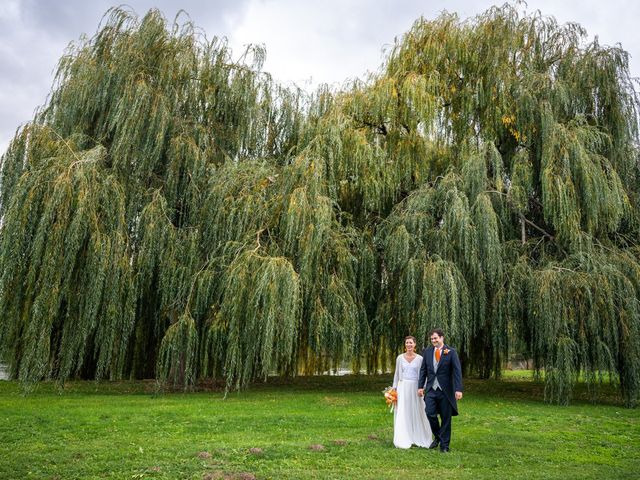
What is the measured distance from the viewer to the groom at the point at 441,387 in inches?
257

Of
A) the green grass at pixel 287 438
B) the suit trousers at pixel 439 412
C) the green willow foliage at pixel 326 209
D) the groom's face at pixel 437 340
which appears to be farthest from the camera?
the green willow foliage at pixel 326 209

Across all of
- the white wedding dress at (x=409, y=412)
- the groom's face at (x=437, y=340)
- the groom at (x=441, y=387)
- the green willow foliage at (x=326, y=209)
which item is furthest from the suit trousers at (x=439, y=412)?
the green willow foliage at (x=326, y=209)

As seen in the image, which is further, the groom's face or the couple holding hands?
the groom's face

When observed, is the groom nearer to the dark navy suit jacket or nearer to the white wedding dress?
the dark navy suit jacket

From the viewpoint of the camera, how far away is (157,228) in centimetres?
1123

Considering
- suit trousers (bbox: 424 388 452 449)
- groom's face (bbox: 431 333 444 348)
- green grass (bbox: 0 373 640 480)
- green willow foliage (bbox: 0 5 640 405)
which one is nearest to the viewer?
green grass (bbox: 0 373 640 480)

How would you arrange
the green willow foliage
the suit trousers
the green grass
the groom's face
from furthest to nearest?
the green willow foliage
the groom's face
the suit trousers
the green grass

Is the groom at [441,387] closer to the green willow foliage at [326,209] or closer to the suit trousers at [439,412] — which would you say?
the suit trousers at [439,412]

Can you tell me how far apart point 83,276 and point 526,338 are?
26.9 feet

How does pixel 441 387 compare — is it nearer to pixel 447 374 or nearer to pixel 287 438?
pixel 447 374

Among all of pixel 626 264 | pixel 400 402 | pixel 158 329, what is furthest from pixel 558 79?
pixel 158 329

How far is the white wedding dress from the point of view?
22.1 feet

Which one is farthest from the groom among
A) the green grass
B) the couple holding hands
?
the green grass

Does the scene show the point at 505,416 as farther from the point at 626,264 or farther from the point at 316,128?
the point at 316,128
